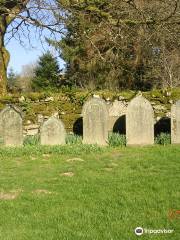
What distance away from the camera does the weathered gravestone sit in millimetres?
11969

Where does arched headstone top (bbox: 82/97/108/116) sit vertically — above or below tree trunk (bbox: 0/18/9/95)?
below

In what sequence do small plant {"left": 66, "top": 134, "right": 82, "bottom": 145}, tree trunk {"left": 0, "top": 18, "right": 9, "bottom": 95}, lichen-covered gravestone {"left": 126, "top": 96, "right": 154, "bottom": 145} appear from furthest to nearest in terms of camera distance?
tree trunk {"left": 0, "top": 18, "right": 9, "bottom": 95} → lichen-covered gravestone {"left": 126, "top": 96, "right": 154, "bottom": 145} → small plant {"left": 66, "top": 134, "right": 82, "bottom": 145}

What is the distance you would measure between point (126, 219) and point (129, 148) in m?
6.29

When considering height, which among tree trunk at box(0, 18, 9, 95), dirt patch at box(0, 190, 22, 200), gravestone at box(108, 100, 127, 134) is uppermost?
tree trunk at box(0, 18, 9, 95)

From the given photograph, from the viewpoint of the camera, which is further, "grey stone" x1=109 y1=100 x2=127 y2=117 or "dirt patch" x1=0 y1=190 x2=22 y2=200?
"grey stone" x1=109 y1=100 x2=127 y2=117

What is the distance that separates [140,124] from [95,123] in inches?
49.3

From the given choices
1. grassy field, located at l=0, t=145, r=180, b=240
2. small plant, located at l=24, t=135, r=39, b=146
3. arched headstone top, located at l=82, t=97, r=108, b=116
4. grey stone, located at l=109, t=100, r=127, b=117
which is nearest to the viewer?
grassy field, located at l=0, t=145, r=180, b=240

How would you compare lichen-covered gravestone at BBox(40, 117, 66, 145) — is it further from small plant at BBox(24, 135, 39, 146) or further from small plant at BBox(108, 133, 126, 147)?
small plant at BBox(108, 133, 126, 147)

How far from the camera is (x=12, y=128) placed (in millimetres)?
12000

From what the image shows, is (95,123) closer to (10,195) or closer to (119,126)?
(119,126)

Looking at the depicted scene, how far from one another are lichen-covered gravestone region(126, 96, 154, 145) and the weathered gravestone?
299cm

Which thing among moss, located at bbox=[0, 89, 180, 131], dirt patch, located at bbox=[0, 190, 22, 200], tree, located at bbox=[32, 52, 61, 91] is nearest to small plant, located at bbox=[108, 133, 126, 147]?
moss, located at bbox=[0, 89, 180, 131]

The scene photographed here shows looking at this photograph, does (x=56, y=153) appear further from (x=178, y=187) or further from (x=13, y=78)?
(x=13, y=78)

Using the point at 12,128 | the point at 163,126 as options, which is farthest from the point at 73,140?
the point at 163,126
